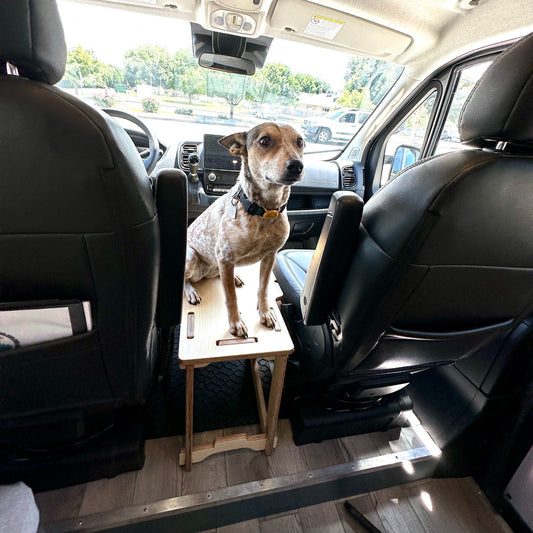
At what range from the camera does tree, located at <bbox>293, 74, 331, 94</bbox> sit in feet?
7.36

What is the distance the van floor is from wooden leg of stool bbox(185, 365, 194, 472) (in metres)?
0.10

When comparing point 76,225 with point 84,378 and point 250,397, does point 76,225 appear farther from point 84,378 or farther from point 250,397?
point 250,397

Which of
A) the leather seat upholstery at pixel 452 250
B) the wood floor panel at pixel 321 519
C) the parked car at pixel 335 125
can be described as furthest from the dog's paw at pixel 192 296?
the parked car at pixel 335 125

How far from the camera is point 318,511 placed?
48.9 inches

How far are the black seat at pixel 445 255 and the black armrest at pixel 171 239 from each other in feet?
1.52

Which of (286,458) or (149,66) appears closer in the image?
(286,458)

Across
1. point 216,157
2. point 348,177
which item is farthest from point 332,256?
point 348,177

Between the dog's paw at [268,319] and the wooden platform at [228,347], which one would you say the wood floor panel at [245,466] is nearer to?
the wooden platform at [228,347]

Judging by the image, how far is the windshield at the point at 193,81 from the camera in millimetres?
1778

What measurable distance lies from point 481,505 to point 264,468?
104cm

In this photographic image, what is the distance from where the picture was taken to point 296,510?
124 cm

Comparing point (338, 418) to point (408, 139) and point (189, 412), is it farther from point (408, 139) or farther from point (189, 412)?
point (408, 139)

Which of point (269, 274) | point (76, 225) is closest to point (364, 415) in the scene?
point (269, 274)

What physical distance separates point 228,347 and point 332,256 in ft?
1.71
